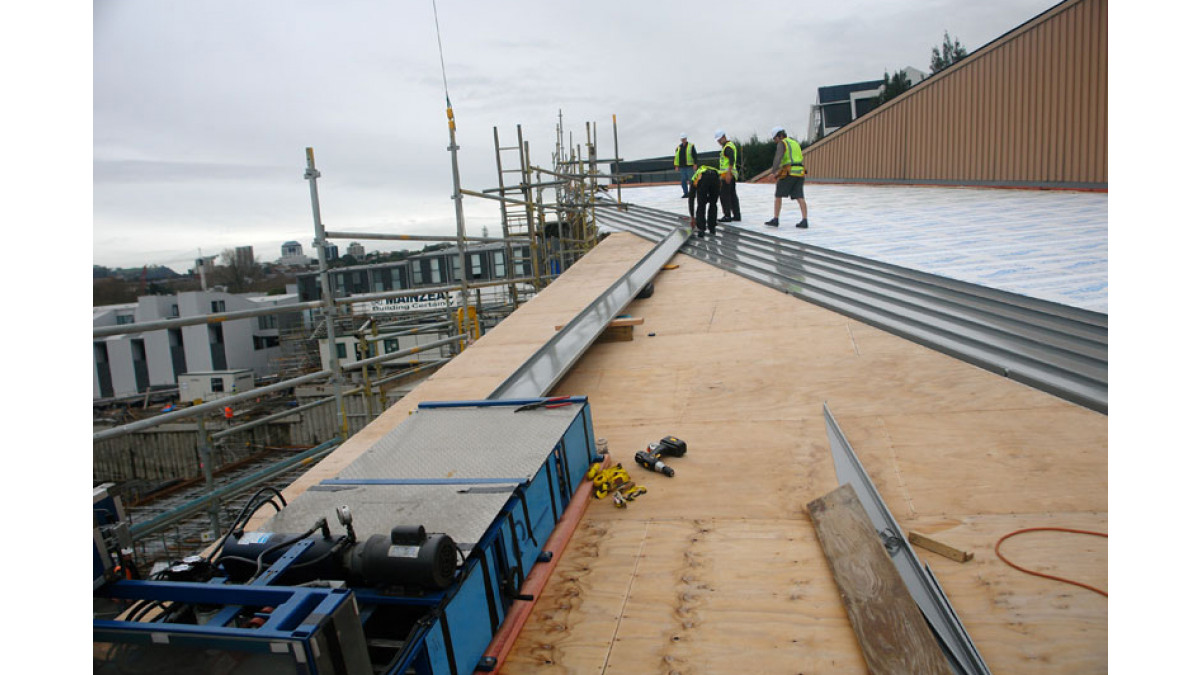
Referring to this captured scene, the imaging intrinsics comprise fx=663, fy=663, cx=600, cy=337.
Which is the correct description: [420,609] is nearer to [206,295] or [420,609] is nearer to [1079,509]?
[1079,509]

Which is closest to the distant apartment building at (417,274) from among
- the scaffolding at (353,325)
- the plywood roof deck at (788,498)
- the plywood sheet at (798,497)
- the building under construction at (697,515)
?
the scaffolding at (353,325)

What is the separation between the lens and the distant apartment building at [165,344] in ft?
14.5

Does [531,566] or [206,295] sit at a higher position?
[206,295]

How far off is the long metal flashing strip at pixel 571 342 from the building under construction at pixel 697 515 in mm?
44

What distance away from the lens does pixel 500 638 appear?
241 cm

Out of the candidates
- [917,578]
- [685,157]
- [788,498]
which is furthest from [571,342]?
[685,157]

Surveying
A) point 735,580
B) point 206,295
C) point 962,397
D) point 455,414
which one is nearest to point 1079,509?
point 962,397

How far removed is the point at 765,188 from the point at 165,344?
52.8 ft

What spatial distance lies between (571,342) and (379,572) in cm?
375

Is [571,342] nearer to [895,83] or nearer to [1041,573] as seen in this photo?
[1041,573]

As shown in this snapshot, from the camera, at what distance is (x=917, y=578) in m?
2.57

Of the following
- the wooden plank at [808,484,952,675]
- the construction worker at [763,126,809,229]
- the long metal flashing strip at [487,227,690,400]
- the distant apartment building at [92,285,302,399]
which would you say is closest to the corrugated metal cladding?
the construction worker at [763,126,809,229]

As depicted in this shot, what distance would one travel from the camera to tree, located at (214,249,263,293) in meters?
5.30

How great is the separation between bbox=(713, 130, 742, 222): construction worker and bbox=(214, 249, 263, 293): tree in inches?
262
